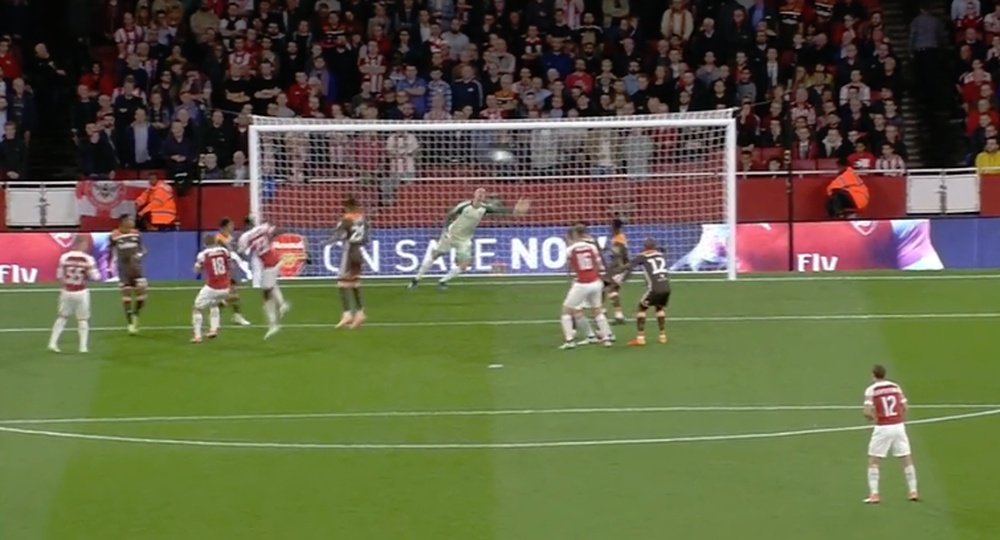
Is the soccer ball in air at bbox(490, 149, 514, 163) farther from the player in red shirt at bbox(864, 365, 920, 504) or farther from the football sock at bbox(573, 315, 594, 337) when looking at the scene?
the player in red shirt at bbox(864, 365, 920, 504)

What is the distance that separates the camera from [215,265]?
27750 mm

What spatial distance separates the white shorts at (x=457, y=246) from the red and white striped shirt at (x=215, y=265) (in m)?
4.37

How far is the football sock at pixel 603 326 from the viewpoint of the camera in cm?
2775

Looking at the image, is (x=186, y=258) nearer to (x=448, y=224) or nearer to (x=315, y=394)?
(x=448, y=224)

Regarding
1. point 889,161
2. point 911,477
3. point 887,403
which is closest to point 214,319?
point 911,477

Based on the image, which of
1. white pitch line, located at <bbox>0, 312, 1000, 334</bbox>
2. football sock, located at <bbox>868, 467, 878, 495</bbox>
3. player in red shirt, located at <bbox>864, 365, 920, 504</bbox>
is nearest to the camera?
player in red shirt, located at <bbox>864, 365, 920, 504</bbox>

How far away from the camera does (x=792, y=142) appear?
35531mm

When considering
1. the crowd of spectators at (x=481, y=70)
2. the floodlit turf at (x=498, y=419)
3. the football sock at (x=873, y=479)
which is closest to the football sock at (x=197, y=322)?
the floodlit turf at (x=498, y=419)

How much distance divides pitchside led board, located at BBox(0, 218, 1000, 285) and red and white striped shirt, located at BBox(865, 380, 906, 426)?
1281 centimetres

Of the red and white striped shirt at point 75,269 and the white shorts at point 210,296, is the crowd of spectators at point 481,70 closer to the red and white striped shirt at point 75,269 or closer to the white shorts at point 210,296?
the white shorts at point 210,296

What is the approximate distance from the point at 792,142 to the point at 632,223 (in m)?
4.12

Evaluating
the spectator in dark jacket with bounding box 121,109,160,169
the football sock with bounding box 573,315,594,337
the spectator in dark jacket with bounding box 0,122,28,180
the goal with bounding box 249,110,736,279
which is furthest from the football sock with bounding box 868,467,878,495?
the spectator in dark jacket with bounding box 0,122,28,180

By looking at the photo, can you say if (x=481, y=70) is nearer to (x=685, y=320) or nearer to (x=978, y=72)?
(x=685, y=320)

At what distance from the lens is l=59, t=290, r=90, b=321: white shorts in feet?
89.6
